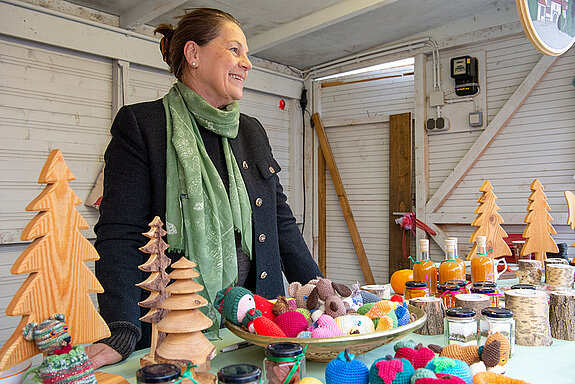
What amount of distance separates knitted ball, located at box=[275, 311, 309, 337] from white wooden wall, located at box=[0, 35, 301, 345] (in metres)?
3.16

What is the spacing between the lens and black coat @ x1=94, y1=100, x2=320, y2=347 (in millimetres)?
1354

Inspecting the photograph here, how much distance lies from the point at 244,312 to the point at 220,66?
1.05 m

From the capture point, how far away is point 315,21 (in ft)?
14.1

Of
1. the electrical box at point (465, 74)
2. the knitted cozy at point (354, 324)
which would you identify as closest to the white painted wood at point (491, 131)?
the electrical box at point (465, 74)

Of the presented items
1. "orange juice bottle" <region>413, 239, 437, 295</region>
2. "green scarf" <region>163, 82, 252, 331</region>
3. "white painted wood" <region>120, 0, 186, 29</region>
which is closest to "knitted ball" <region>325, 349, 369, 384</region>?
"green scarf" <region>163, 82, 252, 331</region>

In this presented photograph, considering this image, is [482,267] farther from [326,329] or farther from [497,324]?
[326,329]

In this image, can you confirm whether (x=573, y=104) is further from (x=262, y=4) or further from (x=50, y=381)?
(x=50, y=381)

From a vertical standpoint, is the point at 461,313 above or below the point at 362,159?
below

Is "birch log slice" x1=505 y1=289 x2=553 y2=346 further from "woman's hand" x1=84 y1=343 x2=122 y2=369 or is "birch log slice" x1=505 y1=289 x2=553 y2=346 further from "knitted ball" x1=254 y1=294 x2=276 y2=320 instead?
"woman's hand" x1=84 y1=343 x2=122 y2=369

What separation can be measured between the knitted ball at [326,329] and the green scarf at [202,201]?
0.66 m

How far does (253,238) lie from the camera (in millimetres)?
1817

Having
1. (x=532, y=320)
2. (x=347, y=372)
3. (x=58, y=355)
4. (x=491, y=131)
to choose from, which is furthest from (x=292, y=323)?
(x=491, y=131)

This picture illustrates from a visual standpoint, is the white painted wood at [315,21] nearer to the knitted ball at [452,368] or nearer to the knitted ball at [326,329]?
the knitted ball at [326,329]

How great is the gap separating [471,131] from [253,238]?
3656 mm
